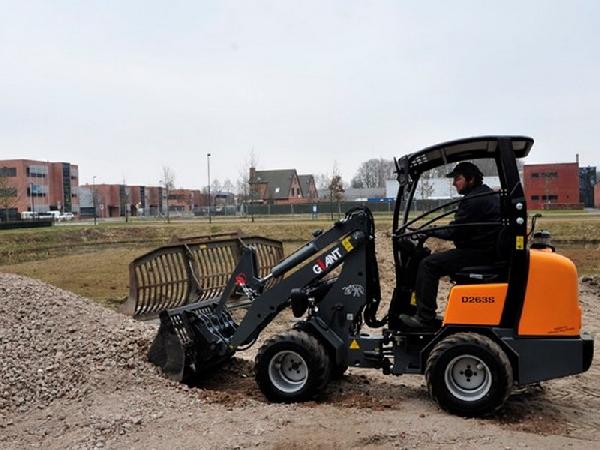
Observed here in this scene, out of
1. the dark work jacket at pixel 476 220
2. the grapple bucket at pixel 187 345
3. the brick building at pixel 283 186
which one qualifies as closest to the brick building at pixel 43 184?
the brick building at pixel 283 186

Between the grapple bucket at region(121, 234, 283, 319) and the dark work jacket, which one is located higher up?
the dark work jacket

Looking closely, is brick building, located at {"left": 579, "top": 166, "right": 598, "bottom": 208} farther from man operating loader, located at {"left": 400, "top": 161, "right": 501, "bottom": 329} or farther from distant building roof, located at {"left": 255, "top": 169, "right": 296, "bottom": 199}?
man operating loader, located at {"left": 400, "top": 161, "right": 501, "bottom": 329}

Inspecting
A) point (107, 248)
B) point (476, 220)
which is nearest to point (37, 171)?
point (107, 248)

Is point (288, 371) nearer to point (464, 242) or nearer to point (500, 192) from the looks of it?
point (464, 242)

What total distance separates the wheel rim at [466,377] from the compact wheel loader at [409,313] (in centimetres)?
1

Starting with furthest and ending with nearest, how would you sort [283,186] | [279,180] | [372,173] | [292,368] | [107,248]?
[372,173] → [279,180] → [283,186] → [107,248] → [292,368]

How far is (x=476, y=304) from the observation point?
19.4 ft

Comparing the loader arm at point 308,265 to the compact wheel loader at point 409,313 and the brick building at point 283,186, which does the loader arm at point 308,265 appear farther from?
the brick building at point 283,186

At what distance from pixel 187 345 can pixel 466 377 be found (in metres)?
3.06

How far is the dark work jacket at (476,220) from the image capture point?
19.4 feet

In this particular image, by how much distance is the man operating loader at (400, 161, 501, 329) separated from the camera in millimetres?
5938

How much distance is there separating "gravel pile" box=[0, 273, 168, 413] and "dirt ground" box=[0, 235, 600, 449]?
1 cm

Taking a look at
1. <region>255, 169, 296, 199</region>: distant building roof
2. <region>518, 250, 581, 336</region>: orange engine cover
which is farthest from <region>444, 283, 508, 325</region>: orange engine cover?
<region>255, 169, 296, 199</region>: distant building roof

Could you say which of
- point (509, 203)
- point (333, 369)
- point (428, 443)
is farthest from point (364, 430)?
point (509, 203)
